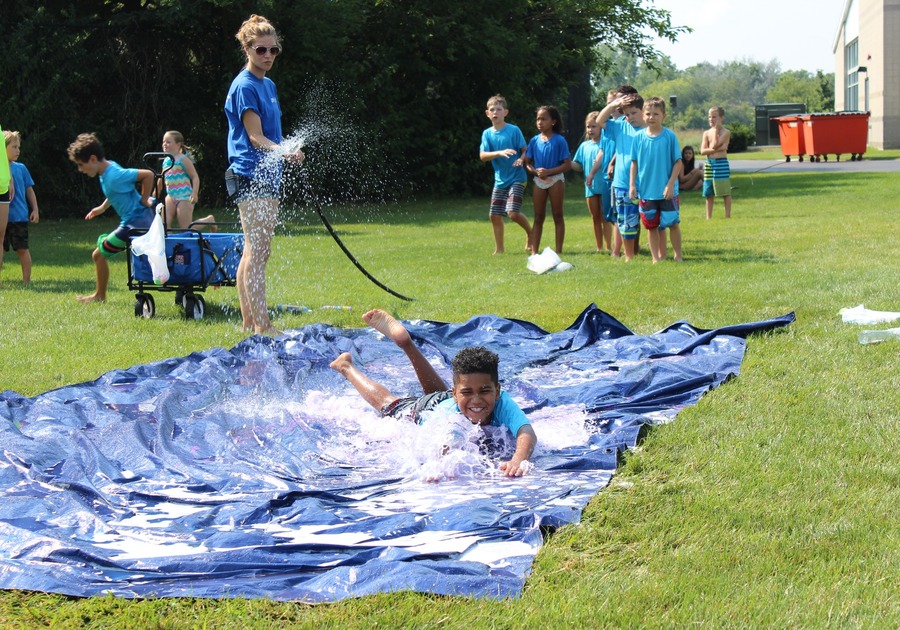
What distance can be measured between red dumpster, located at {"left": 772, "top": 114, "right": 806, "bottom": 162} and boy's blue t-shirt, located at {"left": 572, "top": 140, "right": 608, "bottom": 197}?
2734cm

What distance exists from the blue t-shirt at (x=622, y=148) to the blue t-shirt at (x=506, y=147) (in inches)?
56.4

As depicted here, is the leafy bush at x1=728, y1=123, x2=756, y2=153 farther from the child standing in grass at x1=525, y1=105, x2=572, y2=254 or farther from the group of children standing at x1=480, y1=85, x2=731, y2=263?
the child standing in grass at x1=525, y1=105, x2=572, y2=254

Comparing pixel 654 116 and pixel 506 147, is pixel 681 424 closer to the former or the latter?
pixel 654 116

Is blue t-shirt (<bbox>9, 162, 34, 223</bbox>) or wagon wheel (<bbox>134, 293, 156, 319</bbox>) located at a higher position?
blue t-shirt (<bbox>9, 162, 34, 223</bbox>)

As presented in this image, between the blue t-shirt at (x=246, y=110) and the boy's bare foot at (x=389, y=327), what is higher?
the blue t-shirt at (x=246, y=110)

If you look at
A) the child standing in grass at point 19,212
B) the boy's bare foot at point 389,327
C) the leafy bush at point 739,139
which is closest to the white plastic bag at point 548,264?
the boy's bare foot at point 389,327

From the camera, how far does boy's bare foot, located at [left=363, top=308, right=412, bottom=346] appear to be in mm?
6051

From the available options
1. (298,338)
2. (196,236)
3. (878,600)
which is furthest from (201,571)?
(196,236)

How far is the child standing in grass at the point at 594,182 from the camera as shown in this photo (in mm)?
13242

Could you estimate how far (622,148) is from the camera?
1202 centimetres

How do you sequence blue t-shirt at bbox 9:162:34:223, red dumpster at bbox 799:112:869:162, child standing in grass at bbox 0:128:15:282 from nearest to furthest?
child standing in grass at bbox 0:128:15:282 → blue t-shirt at bbox 9:162:34:223 → red dumpster at bbox 799:112:869:162

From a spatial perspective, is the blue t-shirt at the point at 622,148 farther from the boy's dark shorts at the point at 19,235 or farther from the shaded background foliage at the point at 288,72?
the shaded background foliage at the point at 288,72

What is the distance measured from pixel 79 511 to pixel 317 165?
21.4 m

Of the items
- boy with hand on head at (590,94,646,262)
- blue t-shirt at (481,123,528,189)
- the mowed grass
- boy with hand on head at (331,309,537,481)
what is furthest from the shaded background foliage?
boy with hand on head at (331,309,537,481)
